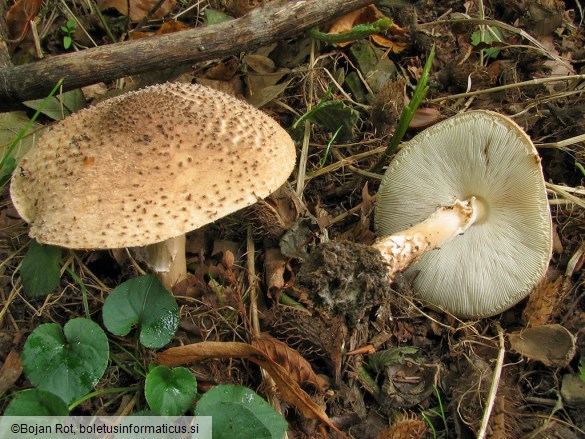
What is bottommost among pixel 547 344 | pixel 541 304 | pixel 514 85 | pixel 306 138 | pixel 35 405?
pixel 547 344

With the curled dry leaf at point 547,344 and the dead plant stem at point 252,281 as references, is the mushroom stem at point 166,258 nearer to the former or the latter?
the dead plant stem at point 252,281

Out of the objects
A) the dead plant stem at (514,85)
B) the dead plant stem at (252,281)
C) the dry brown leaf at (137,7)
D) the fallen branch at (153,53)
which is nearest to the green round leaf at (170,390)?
the dead plant stem at (252,281)

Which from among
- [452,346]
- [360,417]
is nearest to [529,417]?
[452,346]

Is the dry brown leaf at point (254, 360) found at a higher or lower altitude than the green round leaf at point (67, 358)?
lower

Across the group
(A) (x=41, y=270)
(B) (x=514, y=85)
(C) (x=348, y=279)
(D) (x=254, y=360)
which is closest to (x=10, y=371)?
(A) (x=41, y=270)

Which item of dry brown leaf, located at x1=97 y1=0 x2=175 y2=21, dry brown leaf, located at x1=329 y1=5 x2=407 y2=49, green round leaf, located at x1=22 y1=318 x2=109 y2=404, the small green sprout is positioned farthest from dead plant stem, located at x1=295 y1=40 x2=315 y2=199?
the small green sprout

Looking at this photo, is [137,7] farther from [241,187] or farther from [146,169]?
[241,187]

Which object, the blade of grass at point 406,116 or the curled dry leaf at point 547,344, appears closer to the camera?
the curled dry leaf at point 547,344

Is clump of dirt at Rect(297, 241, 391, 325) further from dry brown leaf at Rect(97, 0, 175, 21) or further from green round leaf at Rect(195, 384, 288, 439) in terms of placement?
dry brown leaf at Rect(97, 0, 175, 21)
